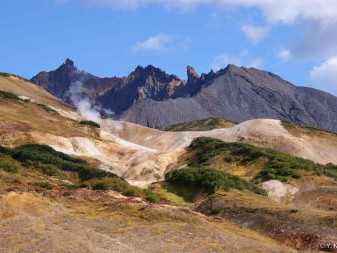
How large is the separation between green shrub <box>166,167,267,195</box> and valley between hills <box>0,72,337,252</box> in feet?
0.36

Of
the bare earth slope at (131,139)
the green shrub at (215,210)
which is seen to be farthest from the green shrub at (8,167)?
the bare earth slope at (131,139)

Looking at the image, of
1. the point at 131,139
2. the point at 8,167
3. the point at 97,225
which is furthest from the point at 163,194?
the point at 131,139

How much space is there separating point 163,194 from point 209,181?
4.31 meters

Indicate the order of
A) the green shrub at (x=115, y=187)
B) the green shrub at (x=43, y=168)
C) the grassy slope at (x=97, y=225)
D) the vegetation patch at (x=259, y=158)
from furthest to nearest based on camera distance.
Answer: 1. the vegetation patch at (x=259, y=158)
2. the green shrub at (x=43, y=168)
3. the green shrub at (x=115, y=187)
4. the grassy slope at (x=97, y=225)

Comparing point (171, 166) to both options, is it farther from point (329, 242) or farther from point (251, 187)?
point (329, 242)

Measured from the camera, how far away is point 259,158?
227ft

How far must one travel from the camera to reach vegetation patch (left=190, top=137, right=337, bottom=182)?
6097cm

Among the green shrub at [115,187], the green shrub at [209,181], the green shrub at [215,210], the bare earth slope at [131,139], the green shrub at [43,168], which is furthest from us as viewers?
the bare earth slope at [131,139]

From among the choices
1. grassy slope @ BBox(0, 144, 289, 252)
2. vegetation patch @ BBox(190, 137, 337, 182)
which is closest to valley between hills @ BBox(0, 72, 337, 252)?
grassy slope @ BBox(0, 144, 289, 252)

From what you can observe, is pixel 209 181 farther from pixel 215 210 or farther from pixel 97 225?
pixel 97 225

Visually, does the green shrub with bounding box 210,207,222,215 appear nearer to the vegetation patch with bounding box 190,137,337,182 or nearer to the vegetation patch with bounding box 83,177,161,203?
the vegetation patch with bounding box 83,177,161,203

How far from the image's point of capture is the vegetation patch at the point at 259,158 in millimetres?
60969

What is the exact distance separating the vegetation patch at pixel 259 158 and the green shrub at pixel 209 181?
687 cm

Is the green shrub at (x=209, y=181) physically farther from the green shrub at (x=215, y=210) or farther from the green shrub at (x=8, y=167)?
the green shrub at (x=8, y=167)
